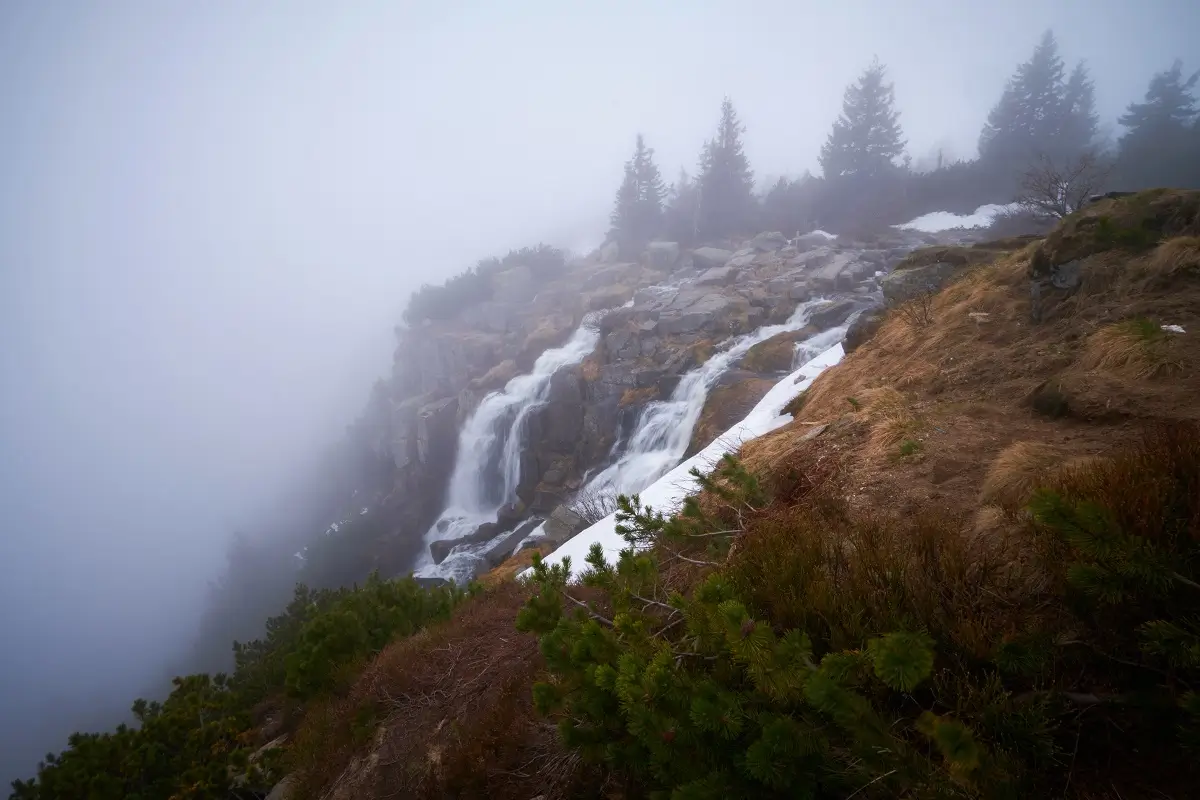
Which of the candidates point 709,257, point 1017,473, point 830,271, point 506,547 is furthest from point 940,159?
point 1017,473

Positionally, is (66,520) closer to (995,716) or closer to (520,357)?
(520,357)

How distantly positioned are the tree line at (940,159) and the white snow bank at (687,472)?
2692cm

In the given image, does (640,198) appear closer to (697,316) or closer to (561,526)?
(697,316)

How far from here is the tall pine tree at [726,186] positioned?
42.2 m

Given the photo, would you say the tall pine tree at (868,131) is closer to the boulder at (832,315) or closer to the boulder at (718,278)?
the boulder at (718,278)

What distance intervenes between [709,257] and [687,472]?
29575 mm

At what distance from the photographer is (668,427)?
54.9 ft

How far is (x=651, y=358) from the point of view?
2166cm

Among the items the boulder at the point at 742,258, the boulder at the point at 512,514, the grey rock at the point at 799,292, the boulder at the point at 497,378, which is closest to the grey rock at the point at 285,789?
the boulder at the point at 512,514

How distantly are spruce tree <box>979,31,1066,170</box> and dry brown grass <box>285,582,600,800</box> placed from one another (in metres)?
43.3

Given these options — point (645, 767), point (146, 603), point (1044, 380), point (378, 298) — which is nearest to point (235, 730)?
point (645, 767)

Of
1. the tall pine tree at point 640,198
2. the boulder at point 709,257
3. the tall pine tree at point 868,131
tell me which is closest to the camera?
the boulder at point 709,257

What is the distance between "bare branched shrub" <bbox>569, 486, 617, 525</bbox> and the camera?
44.0ft

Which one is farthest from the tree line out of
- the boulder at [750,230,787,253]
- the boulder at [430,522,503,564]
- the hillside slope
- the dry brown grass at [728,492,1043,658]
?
the dry brown grass at [728,492,1043,658]
